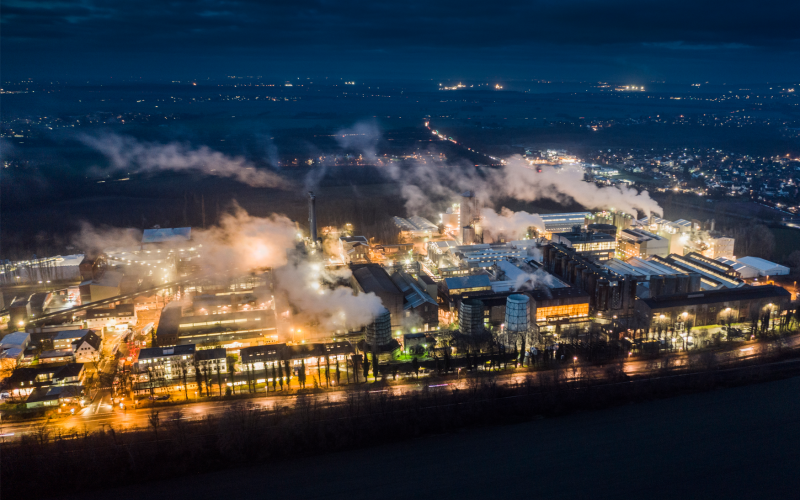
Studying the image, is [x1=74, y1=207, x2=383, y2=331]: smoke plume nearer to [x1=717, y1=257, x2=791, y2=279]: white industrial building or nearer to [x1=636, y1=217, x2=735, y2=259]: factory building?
[x1=717, y1=257, x2=791, y2=279]: white industrial building

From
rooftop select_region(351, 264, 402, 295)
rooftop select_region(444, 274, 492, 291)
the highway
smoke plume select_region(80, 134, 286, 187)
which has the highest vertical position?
smoke plume select_region(80, 134, 286, 187)

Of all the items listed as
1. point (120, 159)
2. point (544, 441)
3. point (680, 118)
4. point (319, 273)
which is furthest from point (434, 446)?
point (680, 118)

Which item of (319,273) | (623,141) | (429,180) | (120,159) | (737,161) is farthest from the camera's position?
(623,141)

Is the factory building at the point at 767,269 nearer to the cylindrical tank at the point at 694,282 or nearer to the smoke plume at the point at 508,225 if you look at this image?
the cylindrical tank at the point at 694,282

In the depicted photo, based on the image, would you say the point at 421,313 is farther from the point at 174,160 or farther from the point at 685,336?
the point at 174,160

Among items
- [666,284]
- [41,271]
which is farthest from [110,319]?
[666,284]

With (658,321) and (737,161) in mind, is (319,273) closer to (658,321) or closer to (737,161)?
(658,321)

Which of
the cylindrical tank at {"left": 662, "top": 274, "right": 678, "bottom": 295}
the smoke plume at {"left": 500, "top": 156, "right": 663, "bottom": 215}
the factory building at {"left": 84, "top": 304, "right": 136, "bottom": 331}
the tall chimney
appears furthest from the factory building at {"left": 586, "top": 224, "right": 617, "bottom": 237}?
the factory building at {"left": 84, "top": 304, "right": 136, "bottom": 331}
